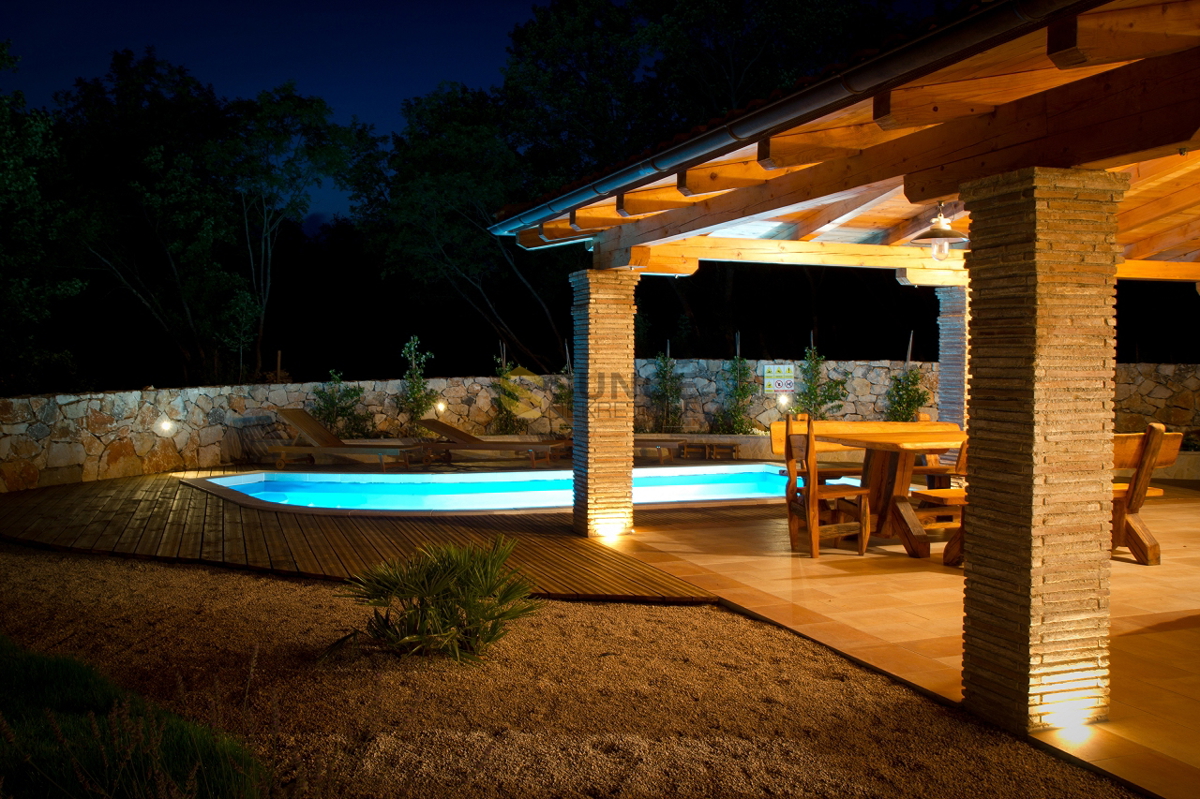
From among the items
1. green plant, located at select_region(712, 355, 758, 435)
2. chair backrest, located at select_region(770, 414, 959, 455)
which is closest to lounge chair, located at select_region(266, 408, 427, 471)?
green plant, located at select_region(712, 355, 758, 435)

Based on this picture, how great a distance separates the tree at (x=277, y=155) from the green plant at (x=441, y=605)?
1441 centimetres

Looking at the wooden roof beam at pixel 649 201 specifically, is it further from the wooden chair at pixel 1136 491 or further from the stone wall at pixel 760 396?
the stone wall at pixel 760 396

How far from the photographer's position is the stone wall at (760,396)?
52.6 ft

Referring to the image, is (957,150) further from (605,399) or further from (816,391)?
(816,391)

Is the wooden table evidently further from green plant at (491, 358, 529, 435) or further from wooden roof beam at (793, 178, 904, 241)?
→ green plant at (491, 358, 529, 435)

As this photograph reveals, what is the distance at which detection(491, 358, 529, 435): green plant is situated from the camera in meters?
15.9

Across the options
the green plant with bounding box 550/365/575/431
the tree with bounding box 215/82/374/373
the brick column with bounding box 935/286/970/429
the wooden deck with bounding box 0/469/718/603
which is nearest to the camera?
the wooden deck with bounding box 0/469/718/603

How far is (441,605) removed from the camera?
15.8 feet

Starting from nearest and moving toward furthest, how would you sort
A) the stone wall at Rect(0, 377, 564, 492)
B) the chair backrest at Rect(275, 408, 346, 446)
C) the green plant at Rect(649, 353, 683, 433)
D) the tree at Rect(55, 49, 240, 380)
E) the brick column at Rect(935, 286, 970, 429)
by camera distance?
the brick column at Rect(935, 286, 970, 429) < the stone wall at Rect(0, 377, 564, 492) < the chair backrest at Rect(275, 408, 346, 446) < the green plant at Rect(649, 353, 683, 433) < the tree at Rect(55, 49, 240, 380)

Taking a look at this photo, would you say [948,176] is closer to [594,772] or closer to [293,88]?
[594,772]

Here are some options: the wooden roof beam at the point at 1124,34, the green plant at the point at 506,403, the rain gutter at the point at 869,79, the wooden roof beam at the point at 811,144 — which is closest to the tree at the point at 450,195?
the green plant at the point at 506,403

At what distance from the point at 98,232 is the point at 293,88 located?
454 cm

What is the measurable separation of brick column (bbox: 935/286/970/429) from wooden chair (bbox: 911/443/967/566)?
9.21 ft

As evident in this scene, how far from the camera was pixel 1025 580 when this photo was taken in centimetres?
379
